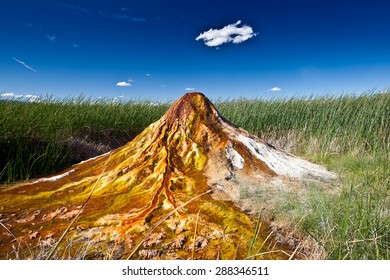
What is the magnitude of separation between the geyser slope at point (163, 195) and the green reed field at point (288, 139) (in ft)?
1.21

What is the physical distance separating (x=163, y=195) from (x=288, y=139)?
4.70 meters

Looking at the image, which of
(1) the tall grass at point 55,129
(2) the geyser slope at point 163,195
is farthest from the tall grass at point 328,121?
(2) the geyser slope at point 163,195

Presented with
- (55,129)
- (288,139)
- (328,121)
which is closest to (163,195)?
(55,129)

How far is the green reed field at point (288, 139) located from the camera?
206 cm

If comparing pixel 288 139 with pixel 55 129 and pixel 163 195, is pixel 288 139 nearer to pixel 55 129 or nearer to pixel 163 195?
pixel 55 129

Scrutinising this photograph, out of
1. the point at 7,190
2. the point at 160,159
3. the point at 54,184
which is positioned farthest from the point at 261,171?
the point at 7,190

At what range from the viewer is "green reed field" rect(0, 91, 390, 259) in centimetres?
206

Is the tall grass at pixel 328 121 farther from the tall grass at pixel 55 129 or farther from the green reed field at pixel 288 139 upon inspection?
the tall grass at pixel 55 129

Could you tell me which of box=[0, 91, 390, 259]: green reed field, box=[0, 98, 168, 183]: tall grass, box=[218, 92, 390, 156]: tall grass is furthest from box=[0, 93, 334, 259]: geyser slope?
box=[218, 92, 390, 156]: tall grass

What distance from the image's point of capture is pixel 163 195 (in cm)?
231

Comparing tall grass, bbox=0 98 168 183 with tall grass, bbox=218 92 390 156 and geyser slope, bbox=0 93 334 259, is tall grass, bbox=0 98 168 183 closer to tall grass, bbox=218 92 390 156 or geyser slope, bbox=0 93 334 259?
geyser slope, bbox=0 93 334 259

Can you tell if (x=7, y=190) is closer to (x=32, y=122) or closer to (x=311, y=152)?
(x=32, y=122)

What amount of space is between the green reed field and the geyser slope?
14.5 inches
